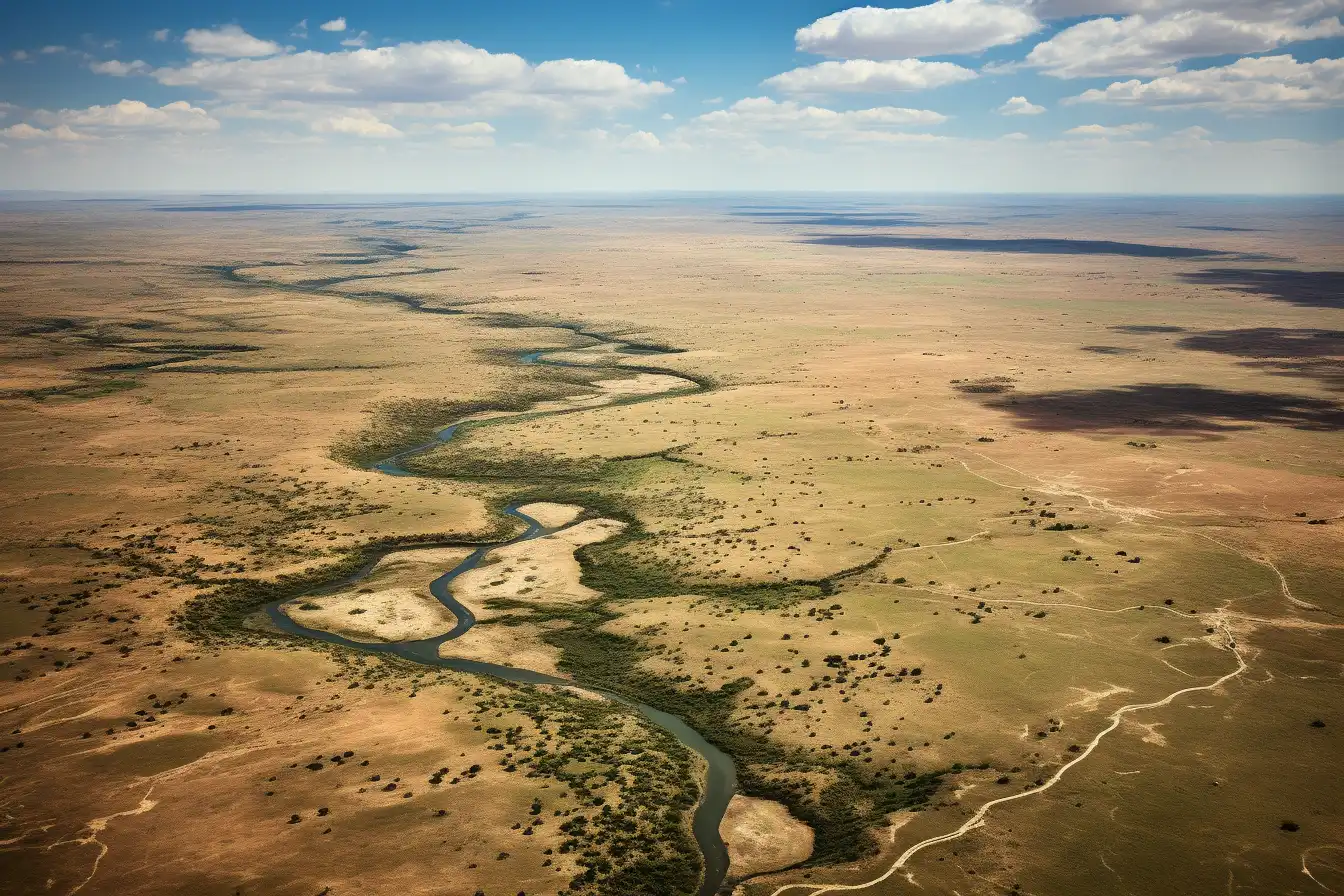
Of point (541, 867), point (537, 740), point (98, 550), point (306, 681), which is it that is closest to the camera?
point (541, 867)

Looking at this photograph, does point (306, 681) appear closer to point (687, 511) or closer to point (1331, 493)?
point (687, 511)

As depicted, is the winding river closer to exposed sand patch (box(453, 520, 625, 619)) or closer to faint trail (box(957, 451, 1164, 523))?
exposed sand patch (box(453, 520, 625, 619))

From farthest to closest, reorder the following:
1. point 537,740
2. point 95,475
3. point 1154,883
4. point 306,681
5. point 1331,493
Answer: point 95,475 < point 1331,493 < point 306,681 < point 537,740 < point 1154,883

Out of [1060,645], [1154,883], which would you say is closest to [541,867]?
[1154,883]

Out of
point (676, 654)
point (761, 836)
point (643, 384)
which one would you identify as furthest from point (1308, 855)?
point (643, 384)

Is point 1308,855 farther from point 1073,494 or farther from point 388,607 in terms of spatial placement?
point 388,607

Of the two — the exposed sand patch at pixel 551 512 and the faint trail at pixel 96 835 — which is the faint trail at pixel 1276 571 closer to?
the exposed sand patch at pixel 551 512
